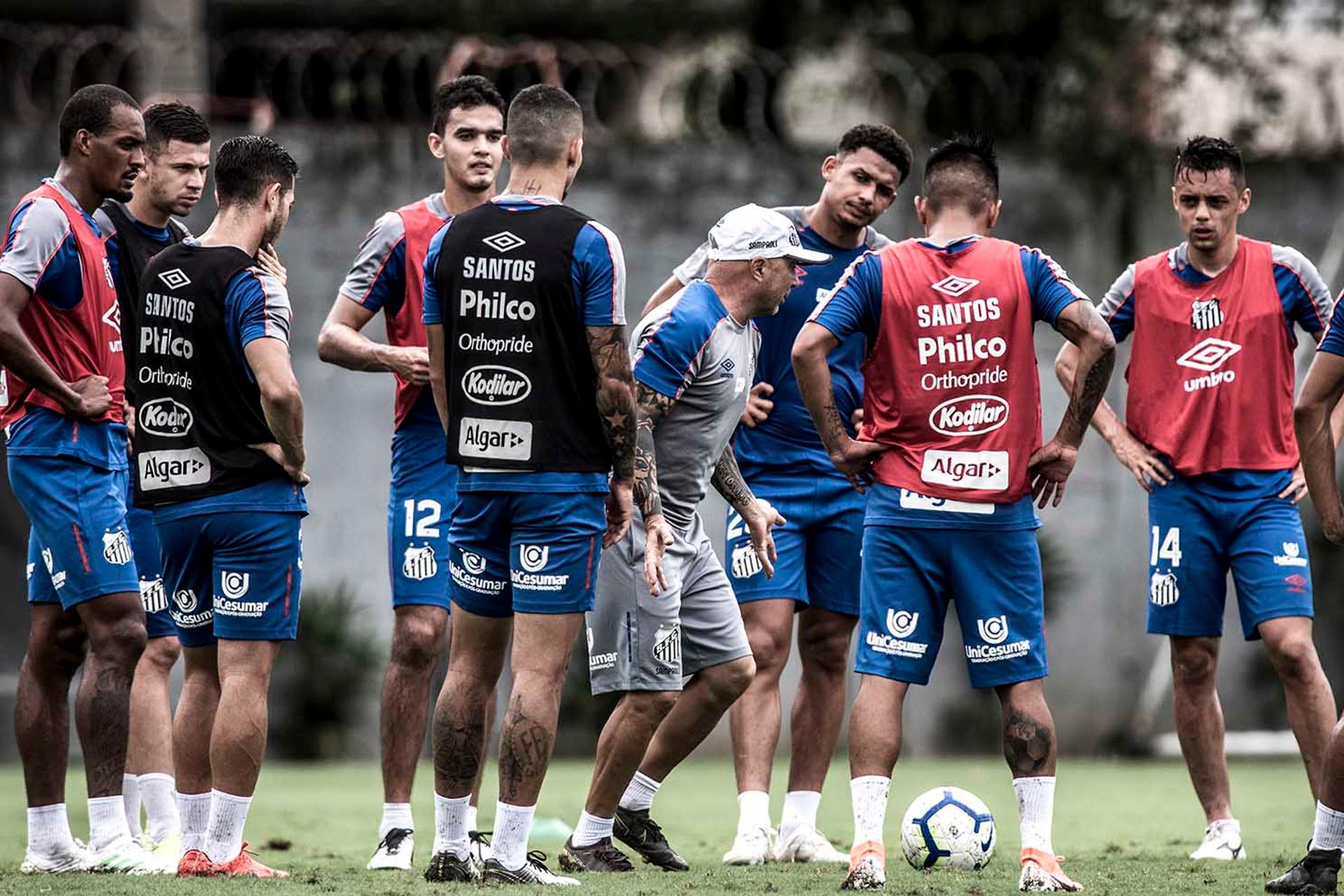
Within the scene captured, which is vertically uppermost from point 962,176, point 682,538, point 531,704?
point 962,176

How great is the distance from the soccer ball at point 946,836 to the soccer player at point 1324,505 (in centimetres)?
111

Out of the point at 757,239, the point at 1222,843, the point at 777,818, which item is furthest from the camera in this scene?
the point at 777,818

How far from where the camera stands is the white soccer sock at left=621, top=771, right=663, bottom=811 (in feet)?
24.1

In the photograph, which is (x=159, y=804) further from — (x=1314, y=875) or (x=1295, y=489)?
(x=1295, y=489)

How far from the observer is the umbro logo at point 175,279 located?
6645 millimetres

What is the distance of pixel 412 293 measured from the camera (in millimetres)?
7805

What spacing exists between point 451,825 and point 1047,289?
2.78 metres

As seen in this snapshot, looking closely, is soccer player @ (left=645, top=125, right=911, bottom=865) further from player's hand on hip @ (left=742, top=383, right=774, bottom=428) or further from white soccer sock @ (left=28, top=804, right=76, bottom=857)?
white soccer sock @ (left=28, top=804, right=76, bottom=857)

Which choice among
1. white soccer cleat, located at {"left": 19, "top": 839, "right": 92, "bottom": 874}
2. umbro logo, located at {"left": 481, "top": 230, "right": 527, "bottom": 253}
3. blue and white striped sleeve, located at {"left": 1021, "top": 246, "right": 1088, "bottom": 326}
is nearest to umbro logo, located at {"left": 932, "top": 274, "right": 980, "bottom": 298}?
blue and white striped sleeve, located at {"left": 1021, "top": 246, "right": 1088, "bottom": 326}

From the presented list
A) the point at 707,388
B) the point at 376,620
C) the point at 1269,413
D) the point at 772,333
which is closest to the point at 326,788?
the point at 376,620

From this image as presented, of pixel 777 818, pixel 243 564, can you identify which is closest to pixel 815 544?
pixel 777 818

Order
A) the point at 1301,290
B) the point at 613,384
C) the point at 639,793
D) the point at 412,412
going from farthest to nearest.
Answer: the point at 1301,290, the point at 412,412, the point at 639,793, the point at 613,384

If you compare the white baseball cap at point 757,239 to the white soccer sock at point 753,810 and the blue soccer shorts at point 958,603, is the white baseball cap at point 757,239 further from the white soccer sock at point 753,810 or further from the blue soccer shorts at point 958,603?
the white soccer sock at point 753,810

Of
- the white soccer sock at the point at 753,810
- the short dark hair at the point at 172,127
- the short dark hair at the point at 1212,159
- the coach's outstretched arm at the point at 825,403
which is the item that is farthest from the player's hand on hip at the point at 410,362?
the short dark hair at the point at 1212,159
